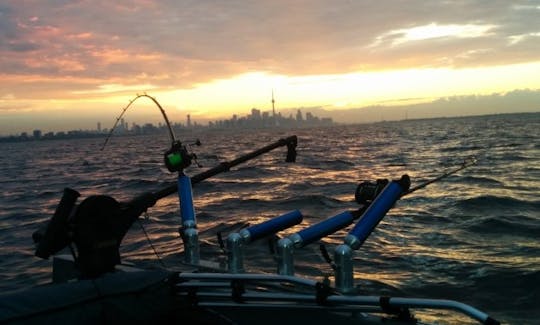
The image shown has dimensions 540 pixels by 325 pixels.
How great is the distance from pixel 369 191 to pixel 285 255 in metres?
0.97

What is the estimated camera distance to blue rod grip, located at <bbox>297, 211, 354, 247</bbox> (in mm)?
4133

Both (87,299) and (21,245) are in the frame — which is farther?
(21,245)

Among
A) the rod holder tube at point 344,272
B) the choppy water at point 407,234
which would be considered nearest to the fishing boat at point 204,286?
the rod holder tube at point 344,272

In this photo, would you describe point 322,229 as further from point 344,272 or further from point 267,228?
point 267,228

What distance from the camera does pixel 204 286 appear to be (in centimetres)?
400

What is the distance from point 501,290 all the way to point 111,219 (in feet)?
18.8

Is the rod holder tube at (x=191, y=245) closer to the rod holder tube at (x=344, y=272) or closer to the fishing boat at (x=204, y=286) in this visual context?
the fishing boat at (x=204, y=286)

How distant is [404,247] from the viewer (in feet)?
32.6

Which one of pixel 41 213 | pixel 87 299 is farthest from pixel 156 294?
pixel 41 213

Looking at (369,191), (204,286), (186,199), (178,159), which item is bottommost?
(204,286)

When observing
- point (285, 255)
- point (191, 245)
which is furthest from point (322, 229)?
point (191, 245)

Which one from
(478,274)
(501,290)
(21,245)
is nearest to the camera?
(501,290)

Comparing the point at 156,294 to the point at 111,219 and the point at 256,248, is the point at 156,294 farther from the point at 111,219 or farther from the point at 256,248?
the point at 256,248

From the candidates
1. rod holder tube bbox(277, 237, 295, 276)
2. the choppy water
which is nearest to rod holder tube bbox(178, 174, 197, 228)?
rod holder tube bbox(277, 237, 295, 276)
